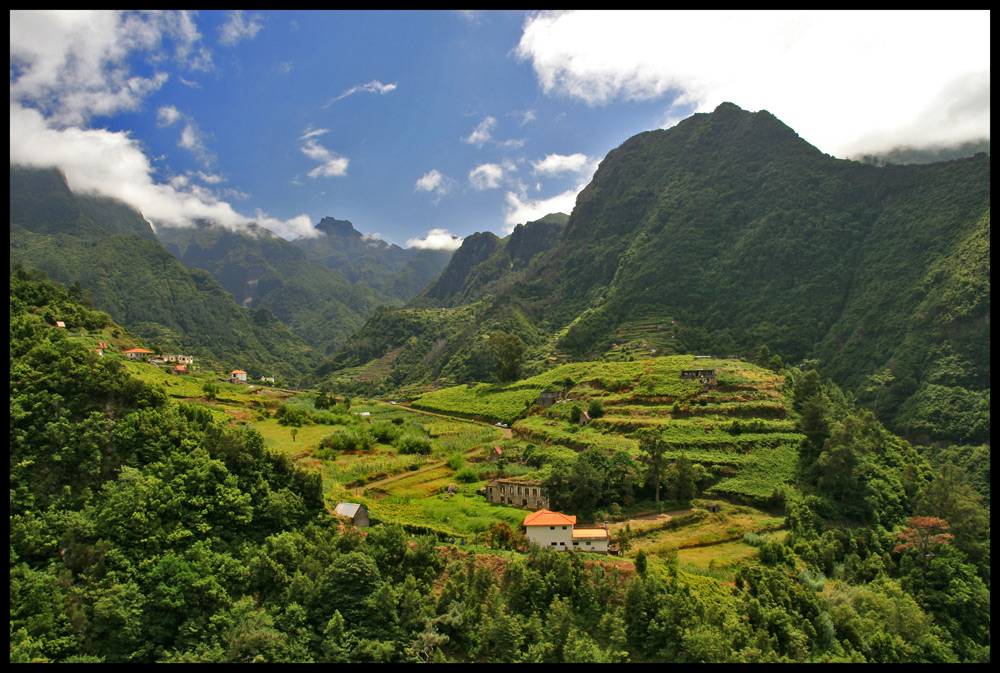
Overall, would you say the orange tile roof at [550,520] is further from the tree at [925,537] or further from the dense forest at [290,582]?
the tree at [925,537]

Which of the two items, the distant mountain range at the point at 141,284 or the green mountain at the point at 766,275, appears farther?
the distant mountain range at the point at 141,284

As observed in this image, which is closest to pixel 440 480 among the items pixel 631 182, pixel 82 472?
pixel 82 472

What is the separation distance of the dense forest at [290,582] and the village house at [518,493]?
267 inches

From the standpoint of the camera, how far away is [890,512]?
33.9m

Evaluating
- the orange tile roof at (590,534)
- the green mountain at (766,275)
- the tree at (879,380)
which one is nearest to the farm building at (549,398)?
the green mountain at (766,275)

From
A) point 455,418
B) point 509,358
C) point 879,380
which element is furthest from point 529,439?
point 879,380

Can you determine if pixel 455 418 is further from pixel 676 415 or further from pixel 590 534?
pixel 590 534

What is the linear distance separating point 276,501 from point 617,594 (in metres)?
14.7

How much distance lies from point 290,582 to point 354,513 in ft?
17.5

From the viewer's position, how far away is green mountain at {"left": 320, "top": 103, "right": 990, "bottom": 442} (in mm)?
73688

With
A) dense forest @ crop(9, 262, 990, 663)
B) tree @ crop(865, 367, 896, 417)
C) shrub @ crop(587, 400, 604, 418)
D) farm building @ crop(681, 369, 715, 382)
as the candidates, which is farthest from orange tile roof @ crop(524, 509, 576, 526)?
tree @ crop(865, 367, 896, 417)

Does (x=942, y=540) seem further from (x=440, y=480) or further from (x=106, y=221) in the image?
(x=106, y=221)

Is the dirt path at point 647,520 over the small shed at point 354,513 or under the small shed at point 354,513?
under

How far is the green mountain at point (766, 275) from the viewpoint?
73.7 meters
